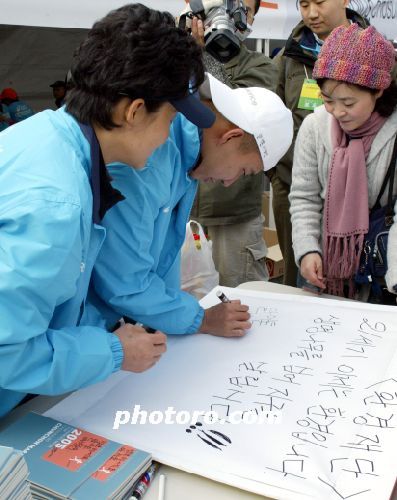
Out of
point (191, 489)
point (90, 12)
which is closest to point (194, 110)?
point (191, 489)

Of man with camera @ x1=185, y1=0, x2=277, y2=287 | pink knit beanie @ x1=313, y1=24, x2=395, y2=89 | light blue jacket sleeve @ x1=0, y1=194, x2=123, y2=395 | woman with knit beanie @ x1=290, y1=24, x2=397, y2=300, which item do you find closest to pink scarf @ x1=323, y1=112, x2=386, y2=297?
woman with knit beanie @ x1=290, y1=24, x2=397, y2=300

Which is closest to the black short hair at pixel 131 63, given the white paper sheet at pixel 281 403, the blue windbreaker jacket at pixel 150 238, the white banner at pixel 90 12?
the blue windbreaker jacket at pixel 150 238

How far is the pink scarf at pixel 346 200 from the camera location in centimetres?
132

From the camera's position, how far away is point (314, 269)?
4.45 feet

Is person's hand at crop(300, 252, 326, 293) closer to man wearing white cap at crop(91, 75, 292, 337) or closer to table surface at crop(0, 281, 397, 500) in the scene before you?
man wearing white cap at crop(91, 75, 292, 337)

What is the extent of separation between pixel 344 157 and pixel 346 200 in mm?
110

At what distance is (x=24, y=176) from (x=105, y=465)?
418 millimetres

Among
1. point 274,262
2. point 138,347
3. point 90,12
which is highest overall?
point 90,12

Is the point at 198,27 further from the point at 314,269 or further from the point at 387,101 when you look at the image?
the point at 314,269

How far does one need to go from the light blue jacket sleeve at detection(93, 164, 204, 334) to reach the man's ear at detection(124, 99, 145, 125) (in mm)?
146

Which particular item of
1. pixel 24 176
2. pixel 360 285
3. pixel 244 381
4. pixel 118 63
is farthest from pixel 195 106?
pixel 360 285

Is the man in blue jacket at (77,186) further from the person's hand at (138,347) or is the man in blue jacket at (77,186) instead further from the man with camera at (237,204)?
the man with camera at (237,204)

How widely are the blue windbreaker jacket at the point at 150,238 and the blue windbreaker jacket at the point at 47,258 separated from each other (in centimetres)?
13

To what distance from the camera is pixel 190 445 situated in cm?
80
